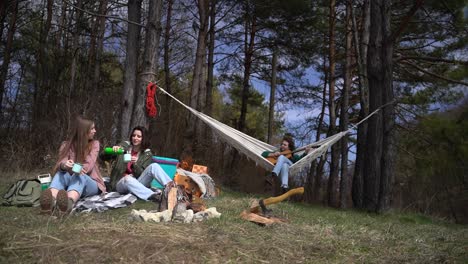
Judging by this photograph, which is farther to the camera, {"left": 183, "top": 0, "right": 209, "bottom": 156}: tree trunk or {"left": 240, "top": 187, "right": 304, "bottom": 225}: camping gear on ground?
{"left": 183, "top": 0, "right": 209, "bottom": 156}: tree trunk

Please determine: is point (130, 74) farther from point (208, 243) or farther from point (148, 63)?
point (208, 243)

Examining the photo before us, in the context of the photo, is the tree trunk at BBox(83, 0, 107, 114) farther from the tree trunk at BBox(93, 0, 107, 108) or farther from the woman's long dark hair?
the woman's long dark hair

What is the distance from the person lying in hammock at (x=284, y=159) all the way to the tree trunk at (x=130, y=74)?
1.65m

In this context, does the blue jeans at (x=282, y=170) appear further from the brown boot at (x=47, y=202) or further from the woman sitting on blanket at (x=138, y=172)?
the brown boot at (x=47, y=202)

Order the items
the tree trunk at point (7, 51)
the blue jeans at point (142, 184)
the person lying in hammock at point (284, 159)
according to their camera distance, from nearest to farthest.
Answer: the blue jeans at point (142, 184)
the person lying in hammock at point (284, 159)
the tree trunk at point (7, 51)

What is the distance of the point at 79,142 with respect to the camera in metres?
3.32

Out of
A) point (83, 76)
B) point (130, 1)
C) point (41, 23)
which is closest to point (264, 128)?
point (83, 76)

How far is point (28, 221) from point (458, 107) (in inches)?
237

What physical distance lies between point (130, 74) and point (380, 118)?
9.85 feet

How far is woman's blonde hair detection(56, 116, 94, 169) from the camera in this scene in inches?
131

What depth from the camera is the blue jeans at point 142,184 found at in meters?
3.51

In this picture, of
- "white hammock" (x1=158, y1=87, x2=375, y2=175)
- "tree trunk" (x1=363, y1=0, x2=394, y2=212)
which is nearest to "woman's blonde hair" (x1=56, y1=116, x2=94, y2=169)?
"white hammock" (x1=158, y1=87, x2=375, y2=175)

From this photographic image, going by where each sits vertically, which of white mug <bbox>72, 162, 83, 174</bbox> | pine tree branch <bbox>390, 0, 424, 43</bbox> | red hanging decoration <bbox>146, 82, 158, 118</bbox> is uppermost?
pine tree branch <bbox>390, 0, 424, 43</bbox>

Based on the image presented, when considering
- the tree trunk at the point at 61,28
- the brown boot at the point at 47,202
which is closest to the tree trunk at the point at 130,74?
the brown boot at the point at 47,202
